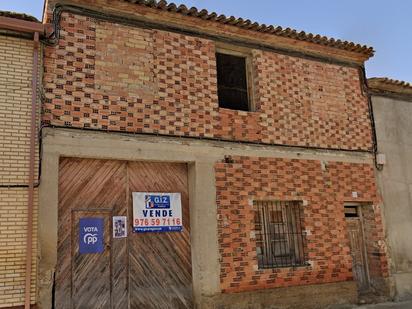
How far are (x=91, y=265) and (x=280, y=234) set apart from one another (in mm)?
3765

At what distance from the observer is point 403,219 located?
10023 mm

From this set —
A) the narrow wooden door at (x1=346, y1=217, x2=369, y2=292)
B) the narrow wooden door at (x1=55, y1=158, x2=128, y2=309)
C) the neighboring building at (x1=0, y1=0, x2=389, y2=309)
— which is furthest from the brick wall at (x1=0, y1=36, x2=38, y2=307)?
the narrow wooden door at (x1=346, y1=217, x2=369, y2=292)

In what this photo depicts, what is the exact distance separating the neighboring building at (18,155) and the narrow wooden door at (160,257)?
1.69 m

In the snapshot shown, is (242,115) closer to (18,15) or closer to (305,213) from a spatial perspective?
(305,213)

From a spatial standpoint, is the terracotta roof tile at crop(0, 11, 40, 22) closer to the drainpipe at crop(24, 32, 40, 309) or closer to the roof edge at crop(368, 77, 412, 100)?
the drainpipe at crop(24, 32, 40, 309)

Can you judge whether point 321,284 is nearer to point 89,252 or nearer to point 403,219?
point 403,219

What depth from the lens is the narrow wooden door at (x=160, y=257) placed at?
7.31 m

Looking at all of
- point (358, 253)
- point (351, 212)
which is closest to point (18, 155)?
point (351, 212)

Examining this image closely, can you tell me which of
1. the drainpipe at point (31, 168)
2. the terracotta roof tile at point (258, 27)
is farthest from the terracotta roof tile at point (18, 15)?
the terracotta roof tile at point (258, 27)

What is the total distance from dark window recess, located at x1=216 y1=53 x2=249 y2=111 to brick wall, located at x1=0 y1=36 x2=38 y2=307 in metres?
3.68

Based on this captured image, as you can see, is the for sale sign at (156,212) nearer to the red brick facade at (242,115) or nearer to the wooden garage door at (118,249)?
the wooden garage door at (118,249)

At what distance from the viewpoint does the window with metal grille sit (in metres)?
8.43

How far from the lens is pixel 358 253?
964 cm

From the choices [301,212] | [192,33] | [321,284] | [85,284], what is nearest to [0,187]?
[85,284]
